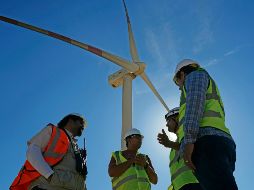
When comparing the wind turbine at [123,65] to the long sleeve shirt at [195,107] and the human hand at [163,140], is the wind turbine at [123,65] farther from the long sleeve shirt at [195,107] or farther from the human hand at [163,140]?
the long sleeve shirt at [195,107]

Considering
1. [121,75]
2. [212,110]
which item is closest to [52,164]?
[212,110]

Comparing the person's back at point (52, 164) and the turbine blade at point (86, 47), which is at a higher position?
the turbine blade at point (86, 47)

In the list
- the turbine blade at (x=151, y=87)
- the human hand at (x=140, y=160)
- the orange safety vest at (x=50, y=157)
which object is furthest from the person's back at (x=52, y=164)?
the turbine blade at (x=151, y=87)

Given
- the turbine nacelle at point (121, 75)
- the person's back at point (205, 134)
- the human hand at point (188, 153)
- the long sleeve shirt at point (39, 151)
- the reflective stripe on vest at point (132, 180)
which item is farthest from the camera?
the turbine nacelle at point (121, 75)

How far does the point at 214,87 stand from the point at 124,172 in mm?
3142

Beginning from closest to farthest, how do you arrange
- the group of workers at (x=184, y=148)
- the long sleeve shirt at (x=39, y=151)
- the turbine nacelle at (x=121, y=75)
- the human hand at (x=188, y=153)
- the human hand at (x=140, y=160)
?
the group of workers at (x=184, y=148), the human hand at (x=188, y=153), the long sleeve shirt at (x=39, y=151), the human hand at (x=140, y=160), the turbine nacelle at (x=121, y=75)

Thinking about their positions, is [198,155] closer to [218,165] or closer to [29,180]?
[218,165]

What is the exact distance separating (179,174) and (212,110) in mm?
2027

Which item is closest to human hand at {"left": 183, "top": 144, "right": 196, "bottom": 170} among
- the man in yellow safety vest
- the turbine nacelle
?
the man in yellow safety vest

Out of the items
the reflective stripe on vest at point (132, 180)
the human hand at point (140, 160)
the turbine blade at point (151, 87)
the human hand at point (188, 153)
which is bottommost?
the human hand at point (188, 153)

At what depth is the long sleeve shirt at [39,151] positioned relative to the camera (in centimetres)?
482

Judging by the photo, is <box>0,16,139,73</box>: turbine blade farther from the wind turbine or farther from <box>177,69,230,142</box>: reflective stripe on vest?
<box>177,69,230,142</box>: reflective stripe on vest

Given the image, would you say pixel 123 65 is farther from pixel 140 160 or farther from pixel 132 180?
pixel 132 180

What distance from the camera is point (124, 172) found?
7.19m
